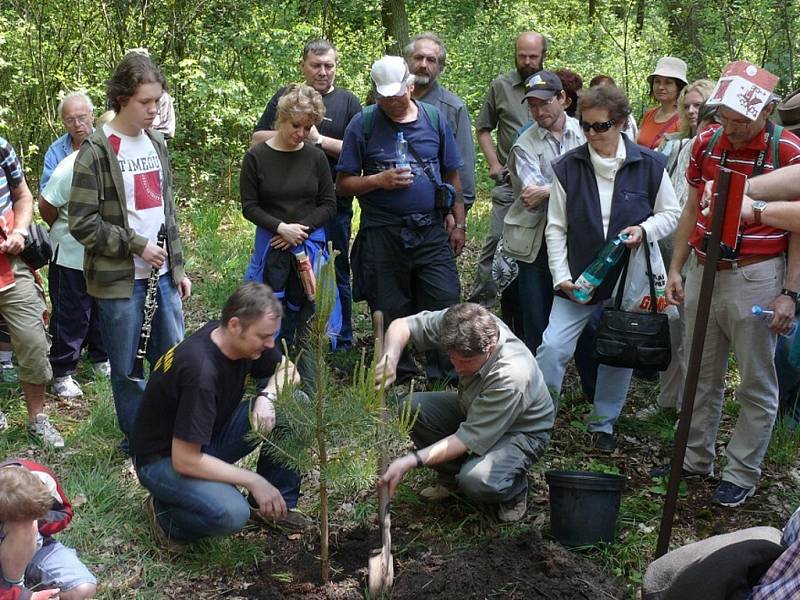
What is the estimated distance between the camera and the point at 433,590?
3.66 meters

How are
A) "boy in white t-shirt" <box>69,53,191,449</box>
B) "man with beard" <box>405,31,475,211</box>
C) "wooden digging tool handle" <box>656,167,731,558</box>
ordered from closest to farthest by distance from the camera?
"wooden digging tool handle" <box>656,167,731,558</box> → "boy in white t-shirt" <box>69,53,191,449</box> → "man with beard" <box>405,31,475,211</box>

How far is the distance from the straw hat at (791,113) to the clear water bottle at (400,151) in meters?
2.16

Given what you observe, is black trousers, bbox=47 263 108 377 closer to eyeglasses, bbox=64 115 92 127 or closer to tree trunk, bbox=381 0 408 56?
eyeglasses, bbox=64 115 92 127

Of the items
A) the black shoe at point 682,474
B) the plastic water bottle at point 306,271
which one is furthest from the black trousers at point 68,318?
the black shoe at point 682,474

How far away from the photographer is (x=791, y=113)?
4.76 metres

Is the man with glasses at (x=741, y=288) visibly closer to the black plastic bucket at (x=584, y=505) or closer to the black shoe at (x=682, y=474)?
the black shoe at (x=682, y=474)

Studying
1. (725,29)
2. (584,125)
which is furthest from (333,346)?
(725,29)

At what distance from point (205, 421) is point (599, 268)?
2311mm

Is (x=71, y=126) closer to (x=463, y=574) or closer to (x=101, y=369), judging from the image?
(x=101, y=369)

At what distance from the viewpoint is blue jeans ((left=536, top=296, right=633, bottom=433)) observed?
194 inches

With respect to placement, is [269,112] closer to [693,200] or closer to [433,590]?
[693,200]

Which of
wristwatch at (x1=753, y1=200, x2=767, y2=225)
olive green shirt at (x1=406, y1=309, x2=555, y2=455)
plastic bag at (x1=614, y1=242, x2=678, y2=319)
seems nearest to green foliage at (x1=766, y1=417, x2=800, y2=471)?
plastic bag at (x1=614, y1=242, x2=678, y2=319)

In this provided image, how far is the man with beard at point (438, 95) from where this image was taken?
20.1 feet

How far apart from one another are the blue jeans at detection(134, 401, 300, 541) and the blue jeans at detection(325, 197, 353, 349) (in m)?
2.21
